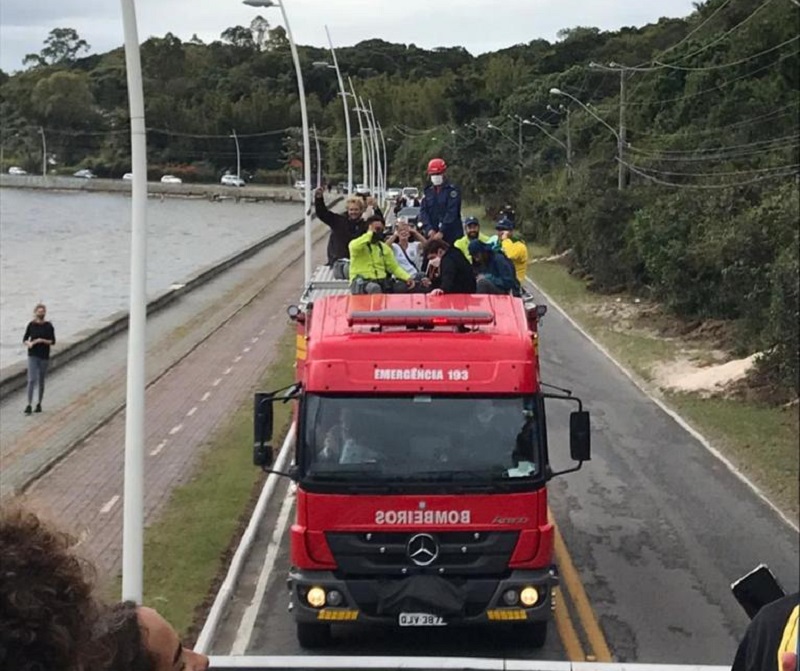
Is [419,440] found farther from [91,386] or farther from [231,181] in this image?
[231,181]

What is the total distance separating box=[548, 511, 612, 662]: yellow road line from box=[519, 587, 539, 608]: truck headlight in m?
1.00

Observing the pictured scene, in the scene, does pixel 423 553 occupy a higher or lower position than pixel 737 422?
higher

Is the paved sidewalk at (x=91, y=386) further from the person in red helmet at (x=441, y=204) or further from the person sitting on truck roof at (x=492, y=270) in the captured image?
the person in red helmet at (x=441, y=204)

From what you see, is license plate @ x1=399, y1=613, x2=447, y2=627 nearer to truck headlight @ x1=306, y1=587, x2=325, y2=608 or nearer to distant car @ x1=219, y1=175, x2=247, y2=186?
truck headlight @ x1=306, y1=587, x2=325, y2=608

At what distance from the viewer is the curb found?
25.5 m

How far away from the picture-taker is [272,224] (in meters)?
102

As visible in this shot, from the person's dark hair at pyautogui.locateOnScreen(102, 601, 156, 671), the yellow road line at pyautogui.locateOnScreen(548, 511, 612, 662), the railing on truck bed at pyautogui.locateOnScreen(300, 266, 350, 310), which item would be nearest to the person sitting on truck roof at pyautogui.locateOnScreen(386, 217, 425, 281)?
the railing on truck bed at pyautogui.locateOnScreen(300, 266, 350, 310)

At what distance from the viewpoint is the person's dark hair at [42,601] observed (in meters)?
1.94

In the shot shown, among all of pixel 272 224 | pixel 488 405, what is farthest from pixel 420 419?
pixel 272 224

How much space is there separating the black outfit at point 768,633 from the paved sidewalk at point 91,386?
5.90 m

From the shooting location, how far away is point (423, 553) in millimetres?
9789

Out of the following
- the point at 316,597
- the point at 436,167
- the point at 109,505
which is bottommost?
the point at 109,505

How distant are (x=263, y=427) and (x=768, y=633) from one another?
697 cm

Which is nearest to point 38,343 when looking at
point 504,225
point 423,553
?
point 504,225
